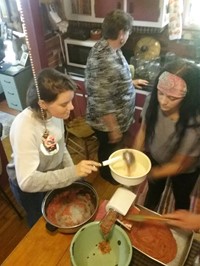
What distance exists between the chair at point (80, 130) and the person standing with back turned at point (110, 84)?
0.34 meters

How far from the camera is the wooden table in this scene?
105 centimetres

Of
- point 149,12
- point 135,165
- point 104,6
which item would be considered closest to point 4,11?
point 104,6

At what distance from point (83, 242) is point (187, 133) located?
0.81 metres

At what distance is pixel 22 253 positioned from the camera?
3.56ft

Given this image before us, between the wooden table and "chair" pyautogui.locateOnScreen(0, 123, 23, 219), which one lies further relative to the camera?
"chair" pyautogui.locateOnScreen(0, 123, 23, 219)

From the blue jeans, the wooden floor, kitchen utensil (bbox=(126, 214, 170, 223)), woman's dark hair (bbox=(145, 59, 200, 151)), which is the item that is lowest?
the wooden floor

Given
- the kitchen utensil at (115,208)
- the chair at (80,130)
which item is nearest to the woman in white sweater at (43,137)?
the kitchen utensil at (115,208)

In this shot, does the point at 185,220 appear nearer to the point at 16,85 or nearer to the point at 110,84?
the point at 110,84

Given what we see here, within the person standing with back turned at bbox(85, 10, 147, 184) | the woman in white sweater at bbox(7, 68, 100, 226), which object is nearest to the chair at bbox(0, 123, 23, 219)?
the person standing with back turned at bbox(85, 10, 147, 184)

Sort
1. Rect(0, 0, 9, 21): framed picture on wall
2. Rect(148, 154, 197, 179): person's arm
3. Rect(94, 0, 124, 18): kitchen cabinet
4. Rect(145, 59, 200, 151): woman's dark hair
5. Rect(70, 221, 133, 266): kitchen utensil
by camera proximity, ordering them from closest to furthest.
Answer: Rect(70, 221, 133, 266): kitchen utensil, Rect(145, 59, 200, 151): woman's dark hair, Rect(148, 154, 197, 179): person's arm, Rect(94, 0, 124, 18): kitchen cabinet, Rect(0, 0, 9, 21): framed picture on wall

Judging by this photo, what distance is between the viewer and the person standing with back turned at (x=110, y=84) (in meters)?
1.93

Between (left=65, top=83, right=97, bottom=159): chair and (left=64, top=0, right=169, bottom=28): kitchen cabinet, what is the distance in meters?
0.85

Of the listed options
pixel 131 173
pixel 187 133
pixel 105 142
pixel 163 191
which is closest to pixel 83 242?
pixel 131 173

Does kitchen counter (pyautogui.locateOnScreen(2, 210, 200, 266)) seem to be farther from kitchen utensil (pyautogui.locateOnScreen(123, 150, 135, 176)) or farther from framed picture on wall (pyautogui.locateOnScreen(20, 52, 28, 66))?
framed picture on wall (pyautogui.locateOnScreen(20, 52, 28, 66))
